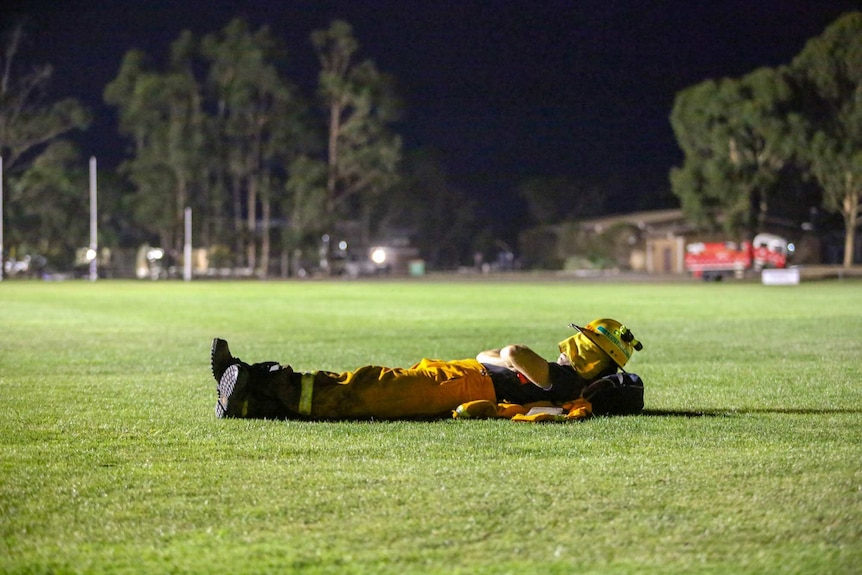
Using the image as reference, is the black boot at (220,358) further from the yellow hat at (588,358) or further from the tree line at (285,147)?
the tree line at (285,147)

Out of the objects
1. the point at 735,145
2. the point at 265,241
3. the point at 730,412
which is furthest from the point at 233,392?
the point at 265,241

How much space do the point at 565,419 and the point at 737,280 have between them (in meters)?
63.7

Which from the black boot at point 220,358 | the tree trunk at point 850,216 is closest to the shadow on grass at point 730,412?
the black boot at point 220,358

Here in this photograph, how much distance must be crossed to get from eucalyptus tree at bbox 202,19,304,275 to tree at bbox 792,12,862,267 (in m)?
36.8

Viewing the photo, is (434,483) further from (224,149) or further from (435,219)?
(435,219)

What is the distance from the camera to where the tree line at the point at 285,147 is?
246 feet

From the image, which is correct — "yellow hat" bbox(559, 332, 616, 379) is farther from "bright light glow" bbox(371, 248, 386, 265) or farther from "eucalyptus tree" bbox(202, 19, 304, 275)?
"bright light glow" bbox(371, 248, 386, 265)

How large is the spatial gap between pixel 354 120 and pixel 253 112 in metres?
8.49

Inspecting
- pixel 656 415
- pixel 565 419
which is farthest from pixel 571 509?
pixel 656 415

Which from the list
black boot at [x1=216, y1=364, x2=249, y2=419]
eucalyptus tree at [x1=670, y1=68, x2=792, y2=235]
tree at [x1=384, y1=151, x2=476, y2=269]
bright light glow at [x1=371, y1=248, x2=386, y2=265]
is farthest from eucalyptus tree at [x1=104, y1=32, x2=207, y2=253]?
→ black boot at [x1=216, y1=364, x2=249, y2=419]

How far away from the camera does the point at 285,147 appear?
291 ft

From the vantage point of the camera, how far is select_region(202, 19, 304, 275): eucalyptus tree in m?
86.4

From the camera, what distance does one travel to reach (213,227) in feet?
298

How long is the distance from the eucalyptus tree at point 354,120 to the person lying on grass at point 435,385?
76713 mm
